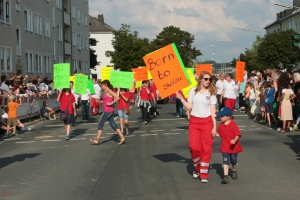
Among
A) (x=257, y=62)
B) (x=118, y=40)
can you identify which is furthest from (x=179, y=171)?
(x=118, y=40)

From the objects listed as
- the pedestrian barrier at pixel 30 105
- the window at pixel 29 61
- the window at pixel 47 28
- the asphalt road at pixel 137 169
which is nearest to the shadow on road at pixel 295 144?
the asphalt road at pixel 137 169

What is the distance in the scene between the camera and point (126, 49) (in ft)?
275

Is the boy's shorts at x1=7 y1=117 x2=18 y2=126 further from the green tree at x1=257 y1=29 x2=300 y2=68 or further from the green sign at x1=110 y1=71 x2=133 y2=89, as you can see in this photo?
the green tree at x1=257 y1=29 x2=300 y2=68

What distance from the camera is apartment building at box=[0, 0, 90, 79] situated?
1603 inches

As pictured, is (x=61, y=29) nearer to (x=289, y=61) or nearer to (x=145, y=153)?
(x=289, y=61)

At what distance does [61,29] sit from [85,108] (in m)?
37.4

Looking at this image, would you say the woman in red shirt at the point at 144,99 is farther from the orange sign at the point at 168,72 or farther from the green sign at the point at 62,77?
the orange sign at the point at 168,72

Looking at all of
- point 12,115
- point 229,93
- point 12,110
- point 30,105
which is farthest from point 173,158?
point 30,105

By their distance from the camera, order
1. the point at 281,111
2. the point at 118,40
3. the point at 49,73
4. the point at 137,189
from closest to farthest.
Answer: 1. the point at 137,189
2. the point at 281,111
3. the point at 49,73
4. the point at 118,40

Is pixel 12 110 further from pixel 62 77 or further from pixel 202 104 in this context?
pixel 202 104

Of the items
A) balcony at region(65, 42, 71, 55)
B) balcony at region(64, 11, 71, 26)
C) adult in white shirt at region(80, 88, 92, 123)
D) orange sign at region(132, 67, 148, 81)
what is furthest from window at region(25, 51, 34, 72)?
adult in white shirt at region(80, 88, 92, 123)

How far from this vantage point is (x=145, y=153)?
45.0 ft

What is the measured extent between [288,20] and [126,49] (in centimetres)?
3321

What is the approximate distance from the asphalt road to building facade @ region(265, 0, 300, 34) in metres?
80.3
